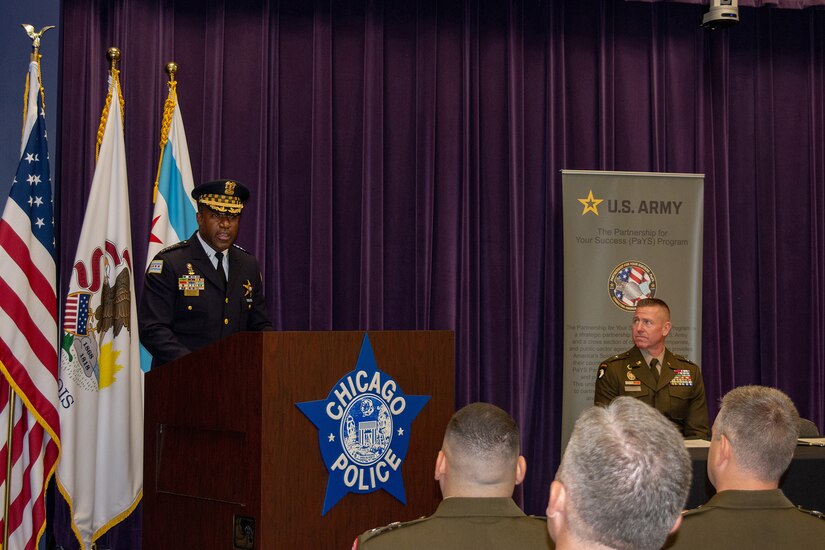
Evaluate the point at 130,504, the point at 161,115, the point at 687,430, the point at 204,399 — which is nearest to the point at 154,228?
the point at 161,115

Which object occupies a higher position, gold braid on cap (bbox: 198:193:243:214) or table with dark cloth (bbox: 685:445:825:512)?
gold braid on cap (bbox: 198:193:243:214)

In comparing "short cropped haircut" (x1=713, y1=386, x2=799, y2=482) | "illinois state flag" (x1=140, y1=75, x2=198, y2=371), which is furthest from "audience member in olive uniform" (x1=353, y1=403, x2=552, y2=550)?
"illinois state flag" (x1=140, y1=75, x2=198, y2=371)

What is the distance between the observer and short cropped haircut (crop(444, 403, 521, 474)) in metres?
2.02

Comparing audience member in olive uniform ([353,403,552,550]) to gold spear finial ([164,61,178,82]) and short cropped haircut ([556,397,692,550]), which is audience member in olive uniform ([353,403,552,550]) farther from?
gold spear finial ([164,61,178,82])

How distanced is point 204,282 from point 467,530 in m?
2.14

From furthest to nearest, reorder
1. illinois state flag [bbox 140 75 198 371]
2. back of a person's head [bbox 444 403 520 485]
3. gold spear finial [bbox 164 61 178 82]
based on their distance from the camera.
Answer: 1. gold spear finial [bbox 164 61 178 82]
2. illinois state flag [bbox 140 75 198 371]
3. back of a person's head [bbox 444 403 520 485]

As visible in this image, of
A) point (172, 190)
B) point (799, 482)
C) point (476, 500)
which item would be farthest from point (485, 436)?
point (172, 190)

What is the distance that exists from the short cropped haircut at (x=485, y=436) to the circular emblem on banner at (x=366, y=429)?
26.4 inches

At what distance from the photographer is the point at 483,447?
2020 mm

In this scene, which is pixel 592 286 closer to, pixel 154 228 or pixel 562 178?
pixel 562 178

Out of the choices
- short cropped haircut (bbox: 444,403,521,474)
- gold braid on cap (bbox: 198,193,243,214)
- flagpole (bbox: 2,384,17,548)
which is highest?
gold braid on cap (bbox: 198,193,243,214)

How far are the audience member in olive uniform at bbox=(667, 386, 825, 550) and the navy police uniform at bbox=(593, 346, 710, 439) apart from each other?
230 centimetres

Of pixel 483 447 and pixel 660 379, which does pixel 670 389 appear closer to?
pixel 660 379

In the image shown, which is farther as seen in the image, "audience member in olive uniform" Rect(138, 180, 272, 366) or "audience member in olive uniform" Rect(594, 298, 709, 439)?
"audience member in olive uniform" Rect(594, 298, 709, 439)
